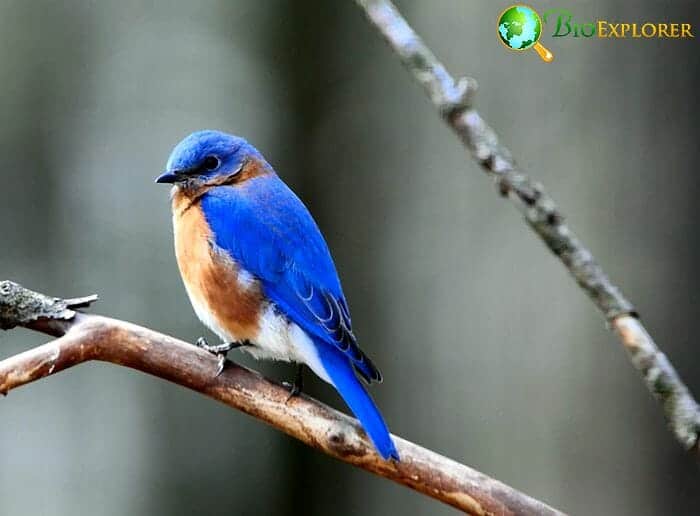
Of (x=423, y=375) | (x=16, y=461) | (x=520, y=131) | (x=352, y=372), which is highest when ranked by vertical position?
(x=520, y=131)

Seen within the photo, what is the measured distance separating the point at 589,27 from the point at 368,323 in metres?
0.69

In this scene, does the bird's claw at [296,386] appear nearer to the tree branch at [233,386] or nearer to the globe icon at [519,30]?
the tree branch at [233,386]

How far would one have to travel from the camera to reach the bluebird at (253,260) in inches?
52.5

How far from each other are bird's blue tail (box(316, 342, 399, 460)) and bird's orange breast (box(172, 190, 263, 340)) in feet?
0.46

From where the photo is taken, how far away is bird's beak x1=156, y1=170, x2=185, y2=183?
1.31m

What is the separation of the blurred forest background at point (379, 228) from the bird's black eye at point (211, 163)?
463 mm

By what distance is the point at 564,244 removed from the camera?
864 mm

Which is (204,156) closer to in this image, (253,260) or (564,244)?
(253,260)

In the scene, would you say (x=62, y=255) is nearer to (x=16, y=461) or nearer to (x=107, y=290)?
(x=107, y=290)

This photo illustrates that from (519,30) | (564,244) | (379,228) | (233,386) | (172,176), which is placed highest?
(519,30)

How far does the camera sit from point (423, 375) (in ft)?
6.84

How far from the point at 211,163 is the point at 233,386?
0.31m

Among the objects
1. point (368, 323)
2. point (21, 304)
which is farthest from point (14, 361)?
point (368, 323)

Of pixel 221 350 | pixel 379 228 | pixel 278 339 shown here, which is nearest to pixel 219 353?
pixel 221 350
